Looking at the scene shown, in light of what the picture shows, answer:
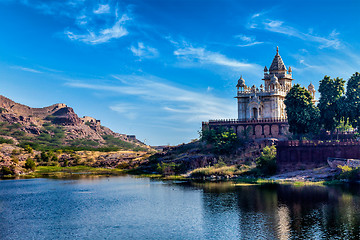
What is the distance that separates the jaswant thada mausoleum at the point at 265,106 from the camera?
113 m

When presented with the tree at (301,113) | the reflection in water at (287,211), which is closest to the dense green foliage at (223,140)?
the tree at (301,113)

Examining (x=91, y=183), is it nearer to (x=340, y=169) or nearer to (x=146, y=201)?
(x=146, y=201)

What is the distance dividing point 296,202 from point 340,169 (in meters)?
25.8

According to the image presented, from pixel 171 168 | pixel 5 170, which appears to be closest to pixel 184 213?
pixel 171 168

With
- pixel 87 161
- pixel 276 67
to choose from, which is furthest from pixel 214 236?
pixel 87 161

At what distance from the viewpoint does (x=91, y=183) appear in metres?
97.2

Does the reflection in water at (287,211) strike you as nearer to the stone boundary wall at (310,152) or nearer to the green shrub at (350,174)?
the green shrub at (350,174)

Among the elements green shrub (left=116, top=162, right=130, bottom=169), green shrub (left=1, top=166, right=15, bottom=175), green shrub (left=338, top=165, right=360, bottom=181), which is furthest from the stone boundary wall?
green shrub (left=1, top=166, right=15, bottom=175)

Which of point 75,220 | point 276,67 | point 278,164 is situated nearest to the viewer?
point 75,220

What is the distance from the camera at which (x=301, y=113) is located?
3748 inches

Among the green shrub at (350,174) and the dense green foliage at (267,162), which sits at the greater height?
the dense green foliage at (267,162)

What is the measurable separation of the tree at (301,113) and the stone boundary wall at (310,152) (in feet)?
17.1

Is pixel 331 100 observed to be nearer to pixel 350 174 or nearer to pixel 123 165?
pixel 350 174

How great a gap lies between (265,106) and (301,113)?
25.8 metres
